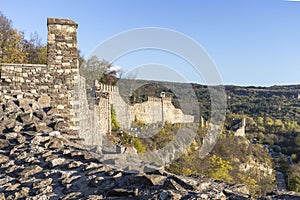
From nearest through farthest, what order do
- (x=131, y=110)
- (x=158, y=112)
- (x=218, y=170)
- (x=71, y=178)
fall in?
(x=71, y=178), (x=218, y=170), (x=131, y=110), (x=158, y=112)

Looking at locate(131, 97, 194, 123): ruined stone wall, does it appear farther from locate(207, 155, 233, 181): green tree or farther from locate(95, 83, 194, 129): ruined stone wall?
locate(207, 155, 233, 181): green tree

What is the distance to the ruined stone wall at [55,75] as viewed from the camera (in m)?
5.24

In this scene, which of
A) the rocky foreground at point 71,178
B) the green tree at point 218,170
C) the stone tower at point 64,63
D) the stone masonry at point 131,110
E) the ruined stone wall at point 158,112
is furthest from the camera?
the ruined stone wall at point 158,112

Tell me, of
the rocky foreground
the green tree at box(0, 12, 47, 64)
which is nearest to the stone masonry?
the green tree at box(0, 12, 47, 64)

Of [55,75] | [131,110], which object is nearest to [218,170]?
[55,75]

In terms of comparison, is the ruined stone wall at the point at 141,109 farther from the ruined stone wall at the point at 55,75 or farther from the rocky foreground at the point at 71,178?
the rocky foreground at the point at 71,178

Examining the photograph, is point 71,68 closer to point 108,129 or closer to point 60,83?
point 60,83

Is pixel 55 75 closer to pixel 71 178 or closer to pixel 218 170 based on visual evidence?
pixel 71 178

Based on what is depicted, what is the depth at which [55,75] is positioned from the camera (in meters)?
5.34

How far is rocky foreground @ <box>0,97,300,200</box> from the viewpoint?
68.9 inches

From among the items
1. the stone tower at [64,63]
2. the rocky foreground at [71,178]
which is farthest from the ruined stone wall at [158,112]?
the rocky foreground at [71,178]

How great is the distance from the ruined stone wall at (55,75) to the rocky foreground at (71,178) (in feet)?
5.10

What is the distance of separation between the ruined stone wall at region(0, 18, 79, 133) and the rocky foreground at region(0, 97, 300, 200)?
156cm

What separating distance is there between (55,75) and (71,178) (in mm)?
3505
